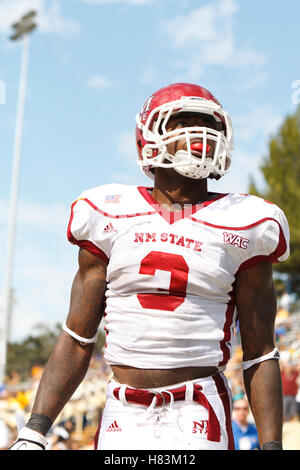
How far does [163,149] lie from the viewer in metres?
2.65

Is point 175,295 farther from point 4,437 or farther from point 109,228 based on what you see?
point 4,437

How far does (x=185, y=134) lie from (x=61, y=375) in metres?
1.12

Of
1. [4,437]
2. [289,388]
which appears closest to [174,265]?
[4,437]

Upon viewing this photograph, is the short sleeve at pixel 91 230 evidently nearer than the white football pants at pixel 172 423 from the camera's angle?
No

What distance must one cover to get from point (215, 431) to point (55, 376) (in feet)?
2.33

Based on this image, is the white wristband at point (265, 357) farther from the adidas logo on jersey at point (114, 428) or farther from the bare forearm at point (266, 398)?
the adidas logo on jersey at point (114, 428)

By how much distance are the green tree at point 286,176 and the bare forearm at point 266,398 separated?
29216 mm

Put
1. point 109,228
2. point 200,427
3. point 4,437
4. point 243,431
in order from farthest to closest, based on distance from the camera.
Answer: point 4,437 → point 243,431 → point 109,228 → point 200,427

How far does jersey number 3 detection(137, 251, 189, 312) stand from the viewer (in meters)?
2.44

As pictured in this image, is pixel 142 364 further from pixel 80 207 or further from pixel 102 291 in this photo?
pixel 80 207

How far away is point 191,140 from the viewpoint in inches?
104

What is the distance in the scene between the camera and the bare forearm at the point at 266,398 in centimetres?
246

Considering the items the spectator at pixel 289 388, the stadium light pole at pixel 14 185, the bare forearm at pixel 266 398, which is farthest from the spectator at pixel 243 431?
the stadium light pole at pixel 14 185
